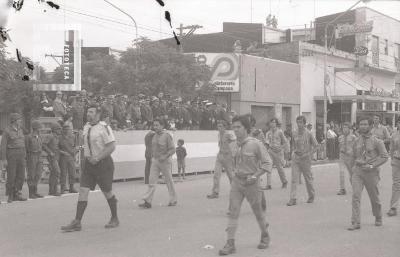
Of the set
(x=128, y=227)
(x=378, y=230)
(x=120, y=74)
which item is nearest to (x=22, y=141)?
(x=128, y=227)

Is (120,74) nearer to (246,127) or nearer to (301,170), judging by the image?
(301,170)

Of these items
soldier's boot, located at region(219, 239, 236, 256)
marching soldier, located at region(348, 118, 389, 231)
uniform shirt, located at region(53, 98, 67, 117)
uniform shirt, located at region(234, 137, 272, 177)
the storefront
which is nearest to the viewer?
soldier's boot, located at region(219, 239, 236, 256)

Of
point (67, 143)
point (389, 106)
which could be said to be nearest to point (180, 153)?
point (67, 143)

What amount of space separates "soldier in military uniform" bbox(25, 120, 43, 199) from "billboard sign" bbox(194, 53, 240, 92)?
1889 cm

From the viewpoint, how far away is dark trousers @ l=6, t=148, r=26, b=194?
39.6 feet

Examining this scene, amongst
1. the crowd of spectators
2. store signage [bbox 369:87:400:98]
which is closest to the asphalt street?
the crowd of spectators

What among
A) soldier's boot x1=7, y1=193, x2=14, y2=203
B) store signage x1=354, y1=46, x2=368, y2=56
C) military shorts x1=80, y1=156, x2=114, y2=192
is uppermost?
store signage x1=354, y1=46, x2=368, y2=56

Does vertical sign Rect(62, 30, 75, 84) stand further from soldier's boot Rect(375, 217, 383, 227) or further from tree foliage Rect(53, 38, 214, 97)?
soldier's boot Rect(375, 217, 383, 227)

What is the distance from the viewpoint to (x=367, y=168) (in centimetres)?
900

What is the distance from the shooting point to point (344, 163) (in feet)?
46.2

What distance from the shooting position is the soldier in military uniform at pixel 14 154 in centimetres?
1200

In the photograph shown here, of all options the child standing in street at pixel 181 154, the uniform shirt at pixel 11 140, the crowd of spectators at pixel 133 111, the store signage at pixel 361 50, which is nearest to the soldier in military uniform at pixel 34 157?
the uniform shirt at pixel 11 140

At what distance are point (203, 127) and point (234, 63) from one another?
9.45 metres

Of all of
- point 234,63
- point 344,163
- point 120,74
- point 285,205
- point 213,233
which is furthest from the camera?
point 234,63
